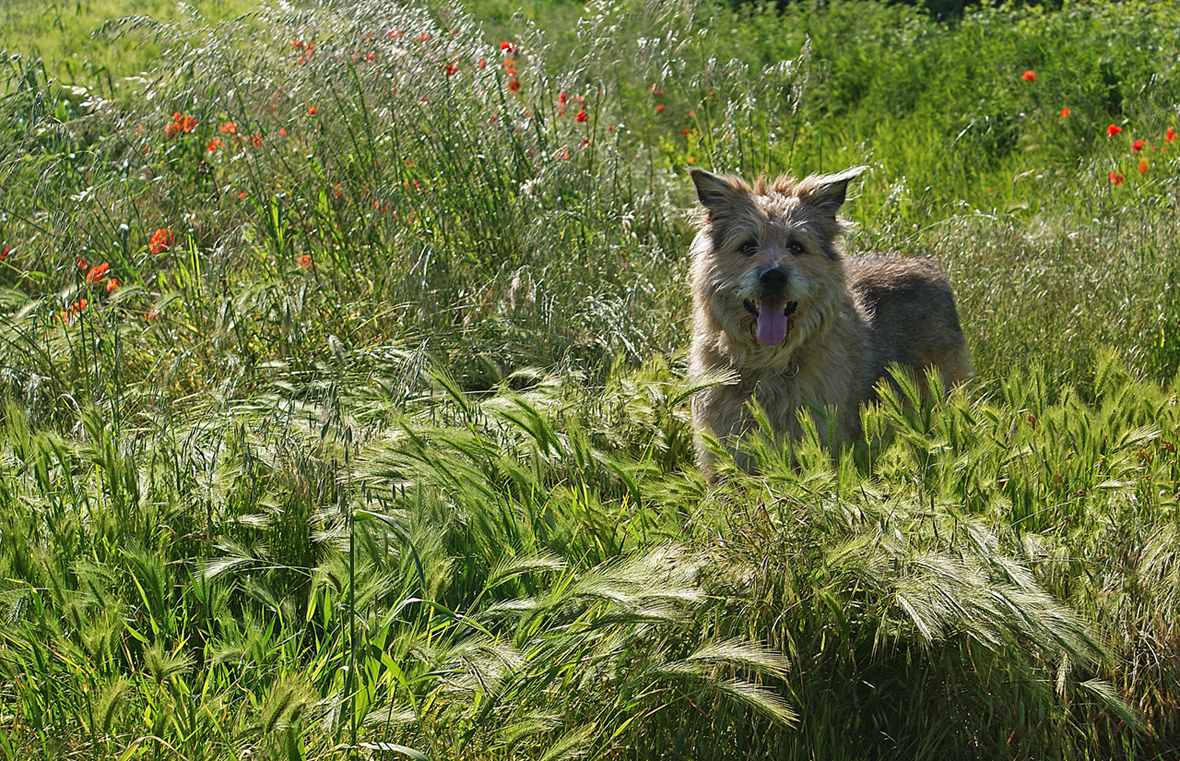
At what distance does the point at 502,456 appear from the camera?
3225mm

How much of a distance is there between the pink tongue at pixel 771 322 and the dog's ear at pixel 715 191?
0.57 m

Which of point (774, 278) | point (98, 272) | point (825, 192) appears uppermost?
point (98, 272)

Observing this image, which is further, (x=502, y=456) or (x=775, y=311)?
(x=775, y=311)

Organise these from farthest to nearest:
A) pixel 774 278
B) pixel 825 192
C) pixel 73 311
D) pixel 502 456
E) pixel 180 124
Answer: pixel 180 124 < pixel 825 192 < pixel 73 311 < pixel 774 278 < pixel 502 456

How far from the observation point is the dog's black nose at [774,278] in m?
4.07

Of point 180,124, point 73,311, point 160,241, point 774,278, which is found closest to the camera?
point 774,278

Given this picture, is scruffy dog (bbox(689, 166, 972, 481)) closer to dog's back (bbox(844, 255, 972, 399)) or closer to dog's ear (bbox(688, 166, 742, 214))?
dog's ear (bbox(688, 166, 742, 214))

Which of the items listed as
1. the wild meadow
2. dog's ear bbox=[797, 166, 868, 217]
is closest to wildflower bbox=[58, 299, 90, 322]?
the wild meadow

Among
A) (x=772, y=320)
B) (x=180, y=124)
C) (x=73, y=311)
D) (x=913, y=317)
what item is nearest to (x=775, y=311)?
(x=772, y=320)

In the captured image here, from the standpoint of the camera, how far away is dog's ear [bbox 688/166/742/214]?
4371mm

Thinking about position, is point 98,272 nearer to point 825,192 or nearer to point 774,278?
point 774,278

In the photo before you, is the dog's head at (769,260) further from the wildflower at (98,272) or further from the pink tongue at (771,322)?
the wildflower at (98,272)

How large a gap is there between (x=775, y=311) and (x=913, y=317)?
4.22 feet

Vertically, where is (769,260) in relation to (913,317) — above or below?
above
